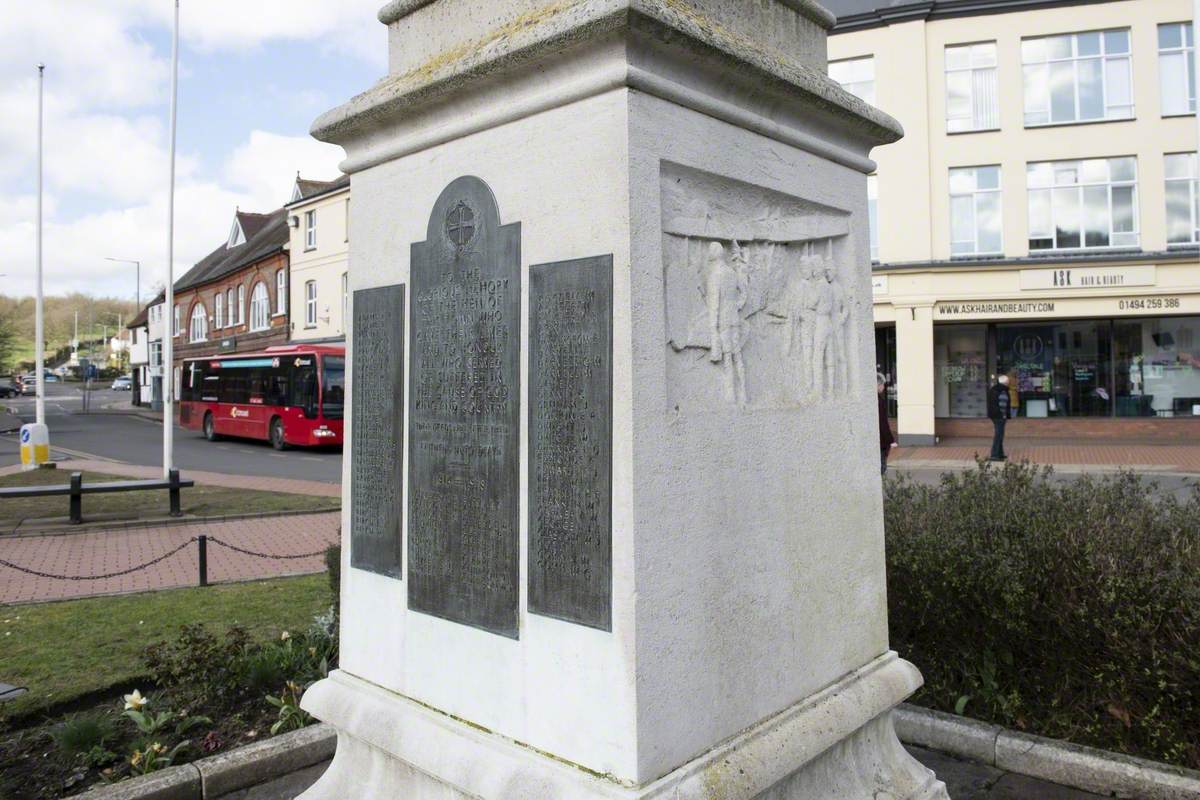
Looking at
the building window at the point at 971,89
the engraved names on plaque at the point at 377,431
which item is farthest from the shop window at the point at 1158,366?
the engraved names on plaque at the point at 377,431

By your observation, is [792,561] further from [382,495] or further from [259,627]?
[259,627]

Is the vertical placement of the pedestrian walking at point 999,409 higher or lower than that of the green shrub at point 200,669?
higher

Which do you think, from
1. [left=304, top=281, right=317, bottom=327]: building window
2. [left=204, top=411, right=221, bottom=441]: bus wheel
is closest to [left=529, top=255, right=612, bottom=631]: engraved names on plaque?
[left=204, top=411, right=221, bottom=441]: bus wheel

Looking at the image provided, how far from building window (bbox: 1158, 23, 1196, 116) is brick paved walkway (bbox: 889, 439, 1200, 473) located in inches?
357

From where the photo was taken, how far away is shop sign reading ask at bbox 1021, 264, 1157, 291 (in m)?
23.9

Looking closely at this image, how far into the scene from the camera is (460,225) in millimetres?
3279

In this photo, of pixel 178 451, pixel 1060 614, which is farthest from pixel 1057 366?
pixel 178 451

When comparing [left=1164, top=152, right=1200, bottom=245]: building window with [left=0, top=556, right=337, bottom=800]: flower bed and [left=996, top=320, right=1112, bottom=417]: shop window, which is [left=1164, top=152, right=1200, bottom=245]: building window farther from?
[left=0, top=556, right=337, bottom=800]: flower bed

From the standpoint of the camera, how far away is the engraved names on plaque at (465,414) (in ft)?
10.1

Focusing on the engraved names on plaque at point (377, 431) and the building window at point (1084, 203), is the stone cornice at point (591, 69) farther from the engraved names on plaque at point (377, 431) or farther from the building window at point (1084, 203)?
the building window at point (1084, 203)

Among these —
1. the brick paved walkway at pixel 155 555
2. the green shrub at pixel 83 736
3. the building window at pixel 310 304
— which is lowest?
the brick paved walkway at pixel 155 555

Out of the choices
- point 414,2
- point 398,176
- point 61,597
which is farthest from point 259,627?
point 414,2

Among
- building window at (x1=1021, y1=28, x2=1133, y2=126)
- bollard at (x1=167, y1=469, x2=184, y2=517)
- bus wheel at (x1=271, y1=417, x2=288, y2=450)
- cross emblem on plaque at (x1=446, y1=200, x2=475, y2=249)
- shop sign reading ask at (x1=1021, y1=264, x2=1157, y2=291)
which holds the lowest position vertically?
bollard at (x1=167, y1=469, x2=184, y2=517)

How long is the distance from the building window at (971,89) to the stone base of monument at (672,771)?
24.7 meters
